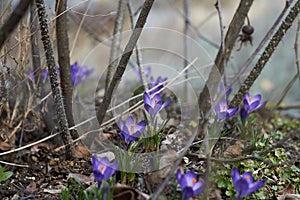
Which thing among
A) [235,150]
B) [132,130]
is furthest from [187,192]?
[235,150]

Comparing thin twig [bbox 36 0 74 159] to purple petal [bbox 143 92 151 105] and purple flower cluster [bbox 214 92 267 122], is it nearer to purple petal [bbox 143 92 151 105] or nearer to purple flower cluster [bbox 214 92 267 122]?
purple petal [bbox 143 92 151 105]

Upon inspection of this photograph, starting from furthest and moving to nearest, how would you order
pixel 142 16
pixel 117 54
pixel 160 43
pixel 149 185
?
pixel 160 43, pixel 117 54, pixel 142 16, pixel 149 185

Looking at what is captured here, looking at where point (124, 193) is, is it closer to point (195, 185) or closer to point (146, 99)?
point (195, 185)

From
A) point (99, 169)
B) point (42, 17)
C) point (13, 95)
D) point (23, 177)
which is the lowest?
point (23, 177)

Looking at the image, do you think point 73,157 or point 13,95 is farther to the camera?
point 13,95

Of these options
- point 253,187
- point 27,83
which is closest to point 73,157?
point 27,83

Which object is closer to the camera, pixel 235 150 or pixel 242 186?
pixel 242 186

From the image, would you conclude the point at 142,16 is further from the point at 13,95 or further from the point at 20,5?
the point at 13,95
